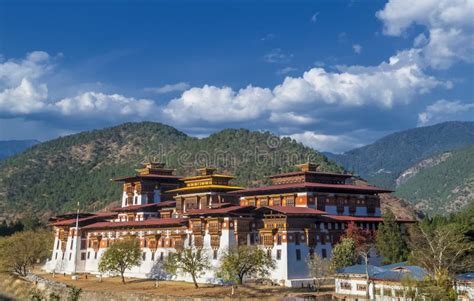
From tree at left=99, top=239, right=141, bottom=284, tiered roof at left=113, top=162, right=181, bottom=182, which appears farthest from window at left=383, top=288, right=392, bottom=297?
tiered roof at left=113, top=162, right=181, bottom=182

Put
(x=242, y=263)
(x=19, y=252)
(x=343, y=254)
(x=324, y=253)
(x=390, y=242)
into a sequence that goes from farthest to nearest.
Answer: (x=19, y=252) → (x=324, y=253) → (x=390, y=242) → (x=343, y=254) → (x=242, y=263)

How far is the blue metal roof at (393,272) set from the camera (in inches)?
2297

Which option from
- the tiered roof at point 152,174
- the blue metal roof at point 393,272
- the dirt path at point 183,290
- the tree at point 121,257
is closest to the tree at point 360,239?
the blue metal roof at point 393,272

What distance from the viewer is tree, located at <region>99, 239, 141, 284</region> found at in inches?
3519

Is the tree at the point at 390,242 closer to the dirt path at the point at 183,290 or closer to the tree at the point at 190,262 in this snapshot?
the dirt path at the point at 183,290

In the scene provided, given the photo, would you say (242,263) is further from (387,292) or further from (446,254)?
(446,254)

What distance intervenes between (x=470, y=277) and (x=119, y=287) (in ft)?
164

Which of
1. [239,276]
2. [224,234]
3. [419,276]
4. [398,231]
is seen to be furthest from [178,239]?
[419,276]

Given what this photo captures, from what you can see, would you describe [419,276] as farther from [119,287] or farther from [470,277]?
[119,287]

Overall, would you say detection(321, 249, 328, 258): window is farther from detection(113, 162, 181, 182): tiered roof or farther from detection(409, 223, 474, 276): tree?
detection(113, 162, 181, 182): tiered roof

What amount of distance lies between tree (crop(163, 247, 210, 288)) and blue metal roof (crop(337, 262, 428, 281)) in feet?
69.8

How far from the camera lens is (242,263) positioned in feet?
235

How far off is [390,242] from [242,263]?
71.0 ft

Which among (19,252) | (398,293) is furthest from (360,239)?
(19,252)
